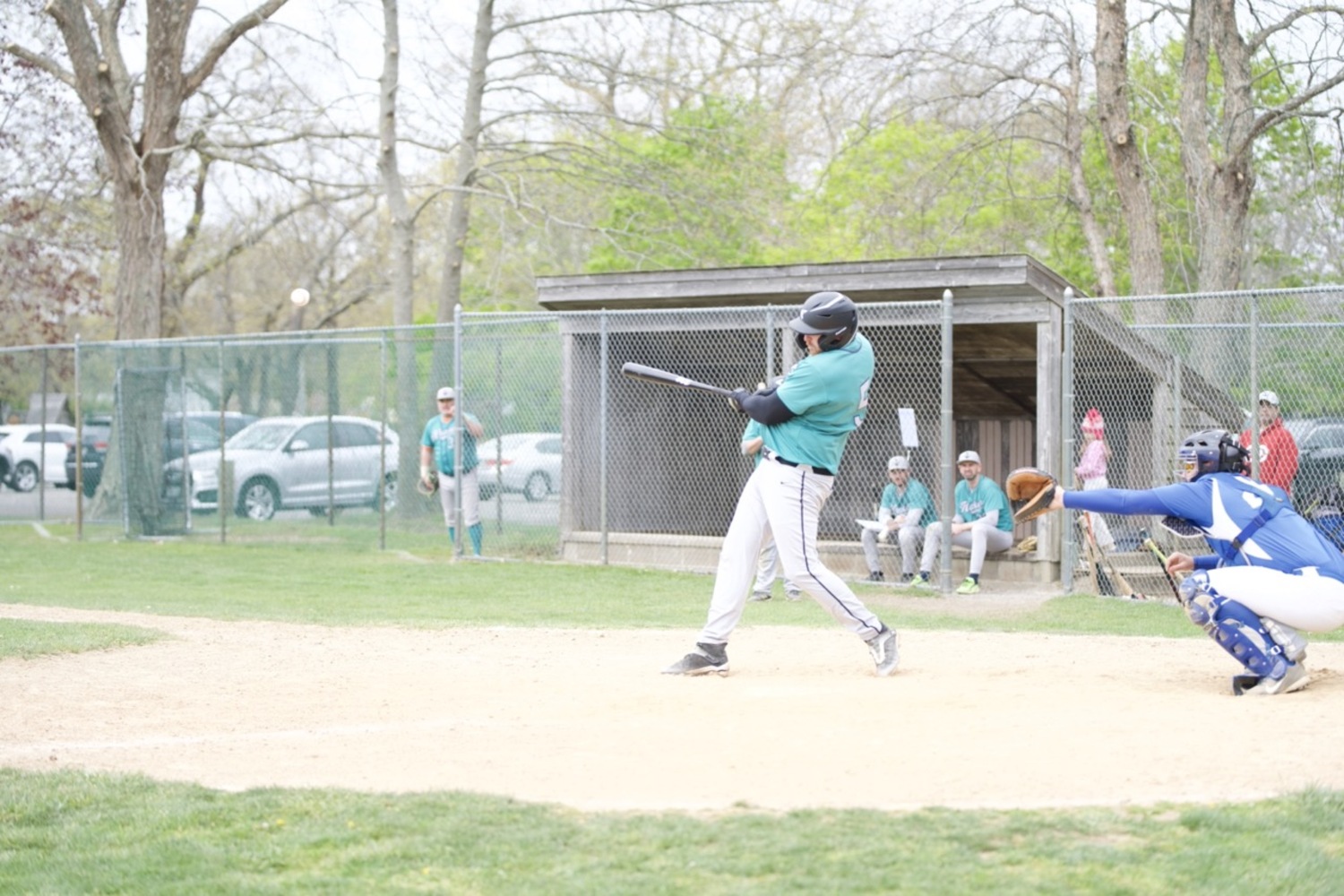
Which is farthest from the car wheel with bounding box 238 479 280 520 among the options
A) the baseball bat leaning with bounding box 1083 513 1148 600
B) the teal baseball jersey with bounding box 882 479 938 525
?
the baseball bat leaning with bounding box 1083 513 1148 600

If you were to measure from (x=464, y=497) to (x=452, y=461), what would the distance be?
1.37ft

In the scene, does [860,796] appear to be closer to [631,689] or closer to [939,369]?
[631,689]

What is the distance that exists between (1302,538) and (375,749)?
4.17 metres

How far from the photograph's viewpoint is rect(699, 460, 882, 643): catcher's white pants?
738 cm

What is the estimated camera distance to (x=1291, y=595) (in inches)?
266

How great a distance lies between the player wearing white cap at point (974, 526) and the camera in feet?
42.7

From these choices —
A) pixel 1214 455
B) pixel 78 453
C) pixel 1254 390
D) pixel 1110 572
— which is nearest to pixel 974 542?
pixel 1110 572

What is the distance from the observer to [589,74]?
72.8 ft

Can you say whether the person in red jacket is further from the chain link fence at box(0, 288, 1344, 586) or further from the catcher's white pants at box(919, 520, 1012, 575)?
the catcher's white pants at box(919, 520, 1012, 575)

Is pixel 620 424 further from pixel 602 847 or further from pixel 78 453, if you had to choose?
pixel 602 847

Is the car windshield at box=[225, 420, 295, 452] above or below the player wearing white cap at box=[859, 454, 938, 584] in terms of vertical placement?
above

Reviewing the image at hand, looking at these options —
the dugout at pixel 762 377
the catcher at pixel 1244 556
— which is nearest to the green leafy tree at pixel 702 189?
the dugout at pixel 762 377

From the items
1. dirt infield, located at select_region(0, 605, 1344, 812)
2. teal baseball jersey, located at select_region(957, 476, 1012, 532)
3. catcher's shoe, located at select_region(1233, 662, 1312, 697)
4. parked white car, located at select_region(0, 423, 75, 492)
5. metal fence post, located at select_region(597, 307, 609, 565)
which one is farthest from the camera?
parked white car, located at select_region(0, 423, 75, 492)

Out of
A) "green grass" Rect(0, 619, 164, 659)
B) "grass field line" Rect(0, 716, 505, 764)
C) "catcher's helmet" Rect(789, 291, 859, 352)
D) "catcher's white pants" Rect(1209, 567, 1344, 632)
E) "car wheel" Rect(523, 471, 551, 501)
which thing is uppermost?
"catcher's helmet" Rect(789, 291, 859, 352)
